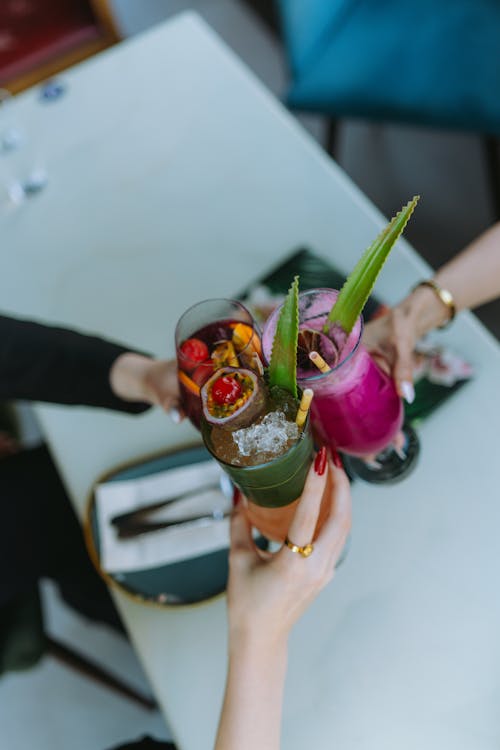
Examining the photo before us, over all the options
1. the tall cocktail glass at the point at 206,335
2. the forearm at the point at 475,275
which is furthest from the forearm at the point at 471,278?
the tall cocktail glass at the point at 206,335

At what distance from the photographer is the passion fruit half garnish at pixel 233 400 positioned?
586mm

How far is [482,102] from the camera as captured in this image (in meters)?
1.48

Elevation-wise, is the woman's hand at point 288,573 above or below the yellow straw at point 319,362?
below

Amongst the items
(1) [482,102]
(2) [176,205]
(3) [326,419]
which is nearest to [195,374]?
(3) [326,419]

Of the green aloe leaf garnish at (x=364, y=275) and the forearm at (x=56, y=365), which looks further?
the forearm at (x=56, y=365)

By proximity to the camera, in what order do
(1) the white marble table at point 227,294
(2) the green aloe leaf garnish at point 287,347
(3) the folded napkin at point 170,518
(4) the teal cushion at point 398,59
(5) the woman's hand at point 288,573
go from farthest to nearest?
(4) the teal cushion at point 398,59
(3) the folded napkin at point 170,518
(1) the white marble table at point 227,294
(5) the woman's hand at point 288,573
(2) the green aloe leaf garnish at point 287,347

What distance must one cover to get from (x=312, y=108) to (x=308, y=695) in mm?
1260

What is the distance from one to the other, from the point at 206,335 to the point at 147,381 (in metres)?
0.20

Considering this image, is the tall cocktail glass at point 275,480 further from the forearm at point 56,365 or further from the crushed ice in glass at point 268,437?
the forearm at point 56,365

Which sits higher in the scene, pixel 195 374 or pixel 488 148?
pixel 195 374

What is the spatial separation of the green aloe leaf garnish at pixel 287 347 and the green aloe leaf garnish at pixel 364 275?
0.17ft

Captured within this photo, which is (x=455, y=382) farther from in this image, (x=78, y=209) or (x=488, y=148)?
(x=488, y=148)

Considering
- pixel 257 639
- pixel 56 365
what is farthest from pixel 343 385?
pixel 56 365

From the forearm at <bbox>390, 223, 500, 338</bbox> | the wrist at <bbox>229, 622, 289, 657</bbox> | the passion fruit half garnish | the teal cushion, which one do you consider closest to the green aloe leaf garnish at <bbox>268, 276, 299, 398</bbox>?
the passion fruit half garnish
